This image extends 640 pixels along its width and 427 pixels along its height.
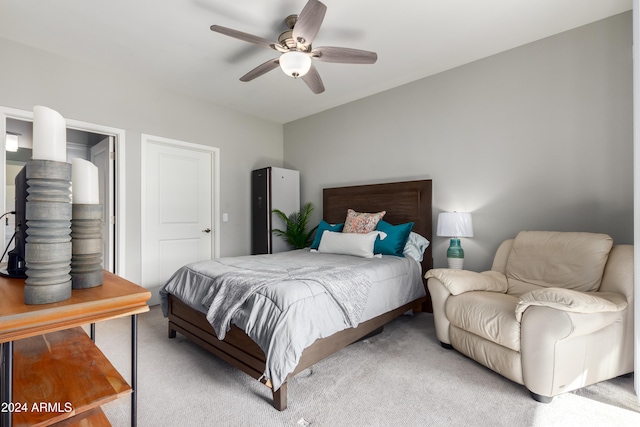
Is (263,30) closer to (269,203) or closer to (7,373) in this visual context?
(269,203)

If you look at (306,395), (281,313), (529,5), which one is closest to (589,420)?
(306,395)

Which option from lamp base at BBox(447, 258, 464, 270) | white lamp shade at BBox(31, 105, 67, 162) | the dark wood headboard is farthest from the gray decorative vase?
the dark wood headboard

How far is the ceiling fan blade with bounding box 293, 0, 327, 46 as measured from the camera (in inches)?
71.2

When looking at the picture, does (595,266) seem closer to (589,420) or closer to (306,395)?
(589,420)

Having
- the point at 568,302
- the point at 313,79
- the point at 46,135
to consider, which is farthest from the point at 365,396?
the point at 313,79

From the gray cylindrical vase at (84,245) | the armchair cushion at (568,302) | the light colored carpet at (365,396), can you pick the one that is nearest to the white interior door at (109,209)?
the light colored carpet at (365,396)

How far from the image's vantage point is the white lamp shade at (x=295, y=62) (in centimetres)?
222

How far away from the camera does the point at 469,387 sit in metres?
1.91

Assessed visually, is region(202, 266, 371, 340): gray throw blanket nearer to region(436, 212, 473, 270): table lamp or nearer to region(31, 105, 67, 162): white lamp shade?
region(436, 212, 473, 270): table lamp

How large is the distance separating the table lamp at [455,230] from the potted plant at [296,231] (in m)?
1.99

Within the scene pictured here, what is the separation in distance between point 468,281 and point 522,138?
59.5 inches

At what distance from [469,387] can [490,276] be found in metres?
0.91

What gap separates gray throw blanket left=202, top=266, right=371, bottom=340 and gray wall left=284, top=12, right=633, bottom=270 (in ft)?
4.96

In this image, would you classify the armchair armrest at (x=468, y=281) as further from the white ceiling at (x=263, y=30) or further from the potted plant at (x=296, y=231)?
the potted plant at (x=296, y=231)
